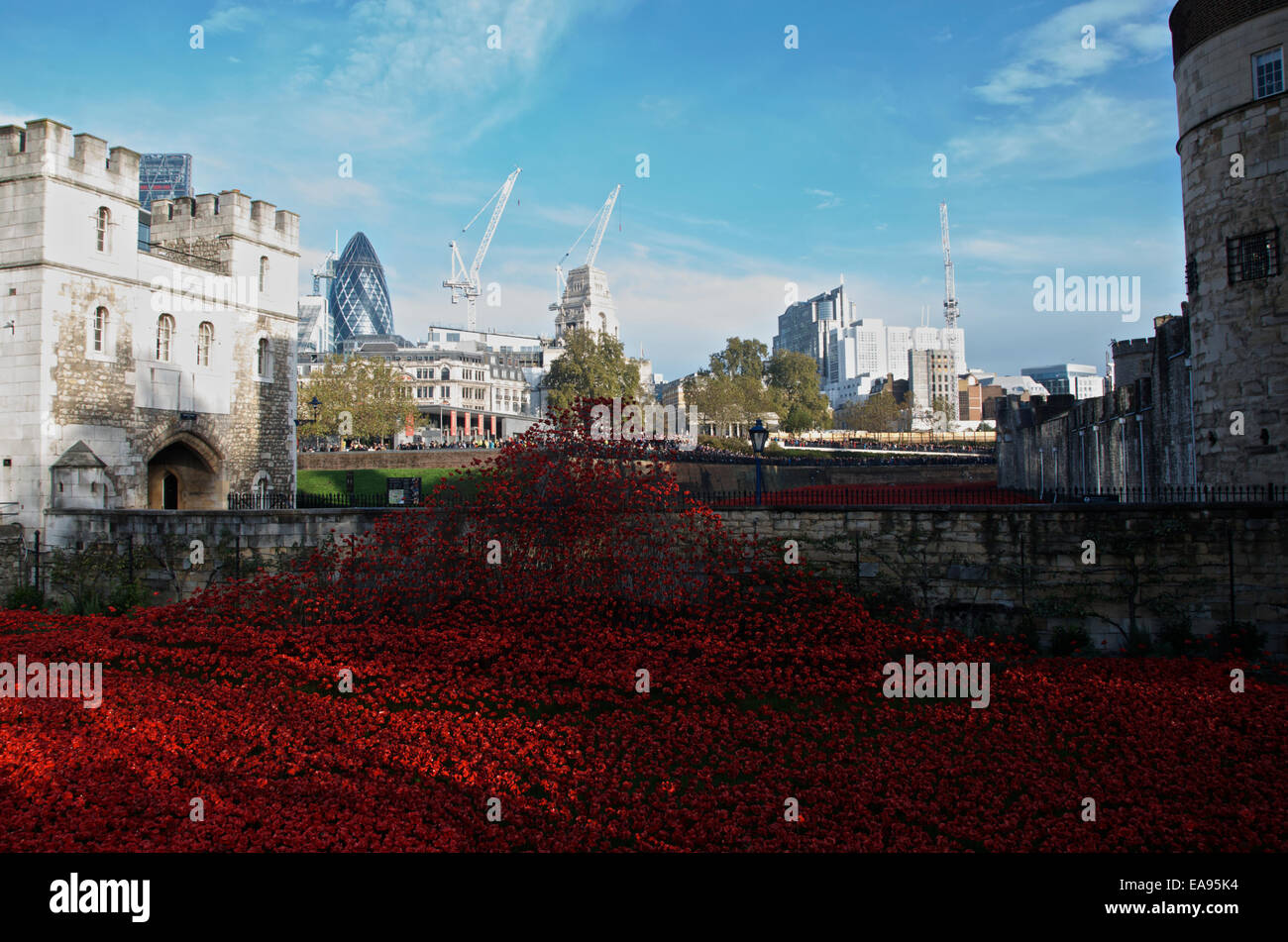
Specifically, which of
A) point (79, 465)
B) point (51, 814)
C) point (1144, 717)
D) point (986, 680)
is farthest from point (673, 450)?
point (79, 465)

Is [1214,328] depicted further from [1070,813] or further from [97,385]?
[97,385]

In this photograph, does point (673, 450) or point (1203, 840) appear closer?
point (1203, 840)

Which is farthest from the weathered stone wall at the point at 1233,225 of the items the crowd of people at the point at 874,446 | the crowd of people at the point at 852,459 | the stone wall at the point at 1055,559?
the crowd of people at the point at 874,446

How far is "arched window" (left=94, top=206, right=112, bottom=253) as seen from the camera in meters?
23.2

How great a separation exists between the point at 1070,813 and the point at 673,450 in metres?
10.9

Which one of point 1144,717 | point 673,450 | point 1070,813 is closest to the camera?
point 1070,813

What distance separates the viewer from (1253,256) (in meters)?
17.4

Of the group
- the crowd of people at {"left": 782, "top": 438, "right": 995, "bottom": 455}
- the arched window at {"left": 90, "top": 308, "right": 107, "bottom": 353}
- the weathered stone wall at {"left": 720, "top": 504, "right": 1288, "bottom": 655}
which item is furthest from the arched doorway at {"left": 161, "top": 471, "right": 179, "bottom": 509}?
the crowd of people at {"left": 782, "top": 438, "right": 995, "bottom": 455}

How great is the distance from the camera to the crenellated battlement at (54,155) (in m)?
21.8

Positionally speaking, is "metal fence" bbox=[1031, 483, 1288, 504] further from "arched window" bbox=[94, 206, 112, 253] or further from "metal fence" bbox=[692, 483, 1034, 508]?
"arched window" bbox=[94, 206, 112, 253]

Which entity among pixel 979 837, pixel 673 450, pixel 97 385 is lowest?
pixel 979 837

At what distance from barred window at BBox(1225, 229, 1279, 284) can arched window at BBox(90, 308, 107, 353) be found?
91.4 feet

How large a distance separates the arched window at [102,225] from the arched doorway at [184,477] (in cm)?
631
